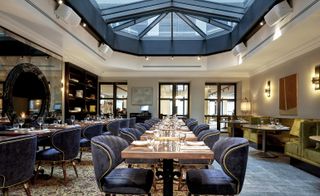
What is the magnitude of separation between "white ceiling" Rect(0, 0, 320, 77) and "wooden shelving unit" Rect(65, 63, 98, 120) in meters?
0.36

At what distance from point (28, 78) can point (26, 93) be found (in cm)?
37

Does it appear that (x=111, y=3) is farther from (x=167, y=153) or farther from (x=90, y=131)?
(x=167, y=153)

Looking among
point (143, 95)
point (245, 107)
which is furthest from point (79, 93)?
point (245, 107)

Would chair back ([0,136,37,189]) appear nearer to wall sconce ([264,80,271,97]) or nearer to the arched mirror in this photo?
the arched mirror

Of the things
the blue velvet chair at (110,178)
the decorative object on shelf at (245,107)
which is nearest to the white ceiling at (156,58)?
the decorative object on shelf at (245,107)

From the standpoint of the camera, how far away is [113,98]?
13680 millimetres

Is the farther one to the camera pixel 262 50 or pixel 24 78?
pixel 262 50

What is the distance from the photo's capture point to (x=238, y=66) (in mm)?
10633

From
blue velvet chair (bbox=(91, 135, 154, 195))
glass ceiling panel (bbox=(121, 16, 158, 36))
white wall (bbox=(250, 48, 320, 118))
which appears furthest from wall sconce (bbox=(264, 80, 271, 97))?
blue velvet chair (bbox=(91, 135, 154, 195))

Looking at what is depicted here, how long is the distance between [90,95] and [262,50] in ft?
25.7

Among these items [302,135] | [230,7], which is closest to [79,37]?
[230,7]

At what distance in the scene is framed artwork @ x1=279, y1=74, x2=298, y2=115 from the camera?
7707 millimetres

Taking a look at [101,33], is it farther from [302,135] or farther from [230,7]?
[302,135]

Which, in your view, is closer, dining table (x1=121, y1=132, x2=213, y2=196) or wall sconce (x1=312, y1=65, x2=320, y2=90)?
dining table (x1=121, y1=132, x2=213, y2=196)
